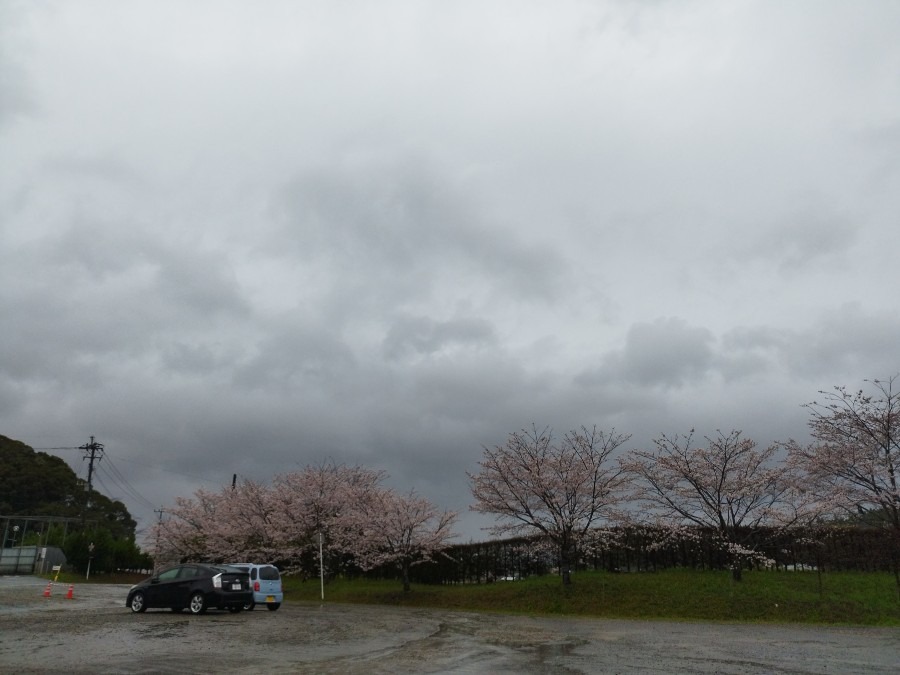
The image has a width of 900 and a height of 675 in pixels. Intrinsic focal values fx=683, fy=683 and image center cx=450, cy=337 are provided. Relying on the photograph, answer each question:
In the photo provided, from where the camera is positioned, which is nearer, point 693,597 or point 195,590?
point 195,590

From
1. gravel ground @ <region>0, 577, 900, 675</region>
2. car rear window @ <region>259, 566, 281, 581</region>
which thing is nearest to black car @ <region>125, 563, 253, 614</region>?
gravel ground @ <region>0, 577, 900, 675</region>

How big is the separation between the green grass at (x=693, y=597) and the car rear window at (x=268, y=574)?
21.0 ft

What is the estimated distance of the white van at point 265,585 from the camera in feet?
75.7

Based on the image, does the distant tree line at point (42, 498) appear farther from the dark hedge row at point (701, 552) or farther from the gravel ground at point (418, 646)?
the gravel ground at point (418, 646)

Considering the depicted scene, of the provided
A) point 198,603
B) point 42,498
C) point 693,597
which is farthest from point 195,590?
point 42,498

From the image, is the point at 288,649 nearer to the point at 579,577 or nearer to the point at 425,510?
the point at 579,577

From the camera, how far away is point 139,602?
21.1 meters

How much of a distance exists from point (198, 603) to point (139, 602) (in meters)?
2.16

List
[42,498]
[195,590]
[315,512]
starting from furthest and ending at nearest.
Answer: [42,498]
[315,512]
[195,590]

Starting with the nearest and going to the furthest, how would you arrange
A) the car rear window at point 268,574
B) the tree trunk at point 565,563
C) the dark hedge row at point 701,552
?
the car rear window at point 268,574, the tree trunk at point 565,563, the dark hedge row at point 701,552

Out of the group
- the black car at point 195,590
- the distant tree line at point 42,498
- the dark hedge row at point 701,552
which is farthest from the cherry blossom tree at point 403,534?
the distant tree line at point 42,498

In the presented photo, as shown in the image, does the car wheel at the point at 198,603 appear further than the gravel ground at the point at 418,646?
Yes

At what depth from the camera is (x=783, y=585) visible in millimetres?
22984

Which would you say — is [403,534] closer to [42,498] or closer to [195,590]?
[195,590]
